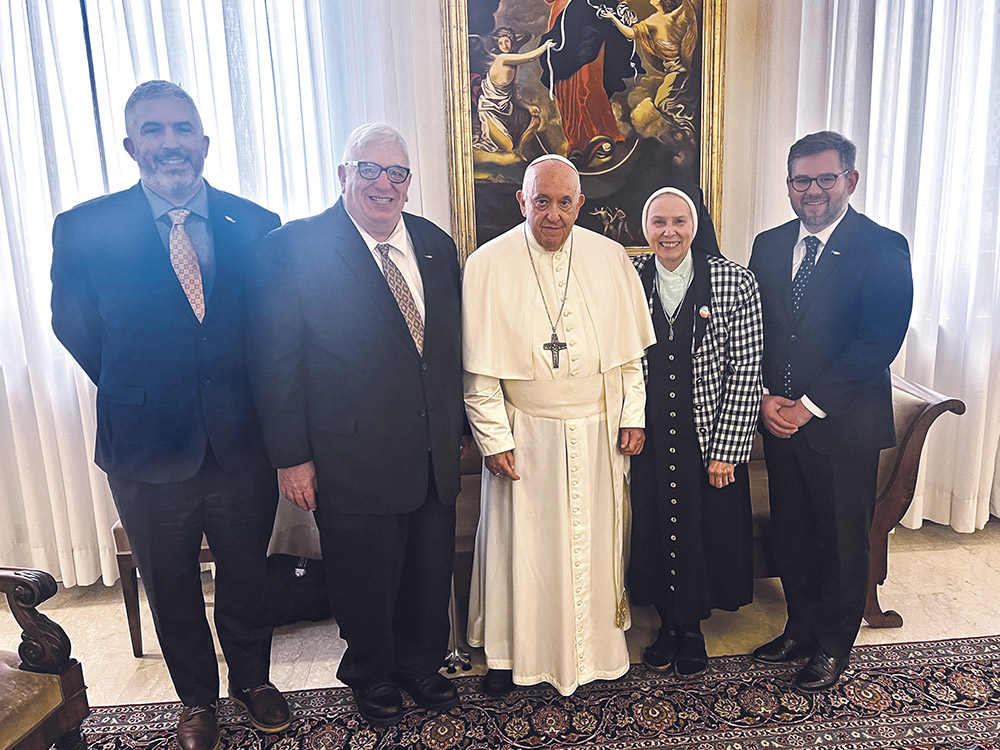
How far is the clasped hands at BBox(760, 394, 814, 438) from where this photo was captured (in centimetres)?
236

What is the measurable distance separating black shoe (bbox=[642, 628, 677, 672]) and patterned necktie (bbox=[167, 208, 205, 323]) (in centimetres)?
193

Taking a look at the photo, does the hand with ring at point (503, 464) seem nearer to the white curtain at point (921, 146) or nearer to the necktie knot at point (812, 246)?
the necktie knot at point (812, 246)

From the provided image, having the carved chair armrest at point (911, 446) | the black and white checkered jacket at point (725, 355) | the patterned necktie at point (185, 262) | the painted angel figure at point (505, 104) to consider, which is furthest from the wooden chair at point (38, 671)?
the carved chair armrest at point (911, 446)

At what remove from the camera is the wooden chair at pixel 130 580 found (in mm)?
2861

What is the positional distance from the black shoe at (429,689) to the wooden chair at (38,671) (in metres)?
1.00

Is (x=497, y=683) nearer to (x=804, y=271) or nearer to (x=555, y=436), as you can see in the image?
(x=555, y=436)

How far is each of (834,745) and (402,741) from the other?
4.47 ft

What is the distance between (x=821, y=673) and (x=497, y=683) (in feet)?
3.66

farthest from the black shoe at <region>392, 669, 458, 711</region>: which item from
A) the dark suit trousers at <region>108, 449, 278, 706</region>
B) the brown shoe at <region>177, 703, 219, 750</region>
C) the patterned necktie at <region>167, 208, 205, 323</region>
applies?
the patterned necktie at <region>167, 208, 205, 323</region>

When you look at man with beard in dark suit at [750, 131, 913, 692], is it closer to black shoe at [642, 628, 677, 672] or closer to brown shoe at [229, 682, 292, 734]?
black shoe at [642, 628, 677, 672]

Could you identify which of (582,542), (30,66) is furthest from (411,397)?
(30,66)

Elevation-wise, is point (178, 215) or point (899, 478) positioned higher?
point (178, 215)

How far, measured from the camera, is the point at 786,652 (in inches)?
105

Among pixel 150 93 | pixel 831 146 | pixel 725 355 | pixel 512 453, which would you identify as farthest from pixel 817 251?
pixel 150 93
